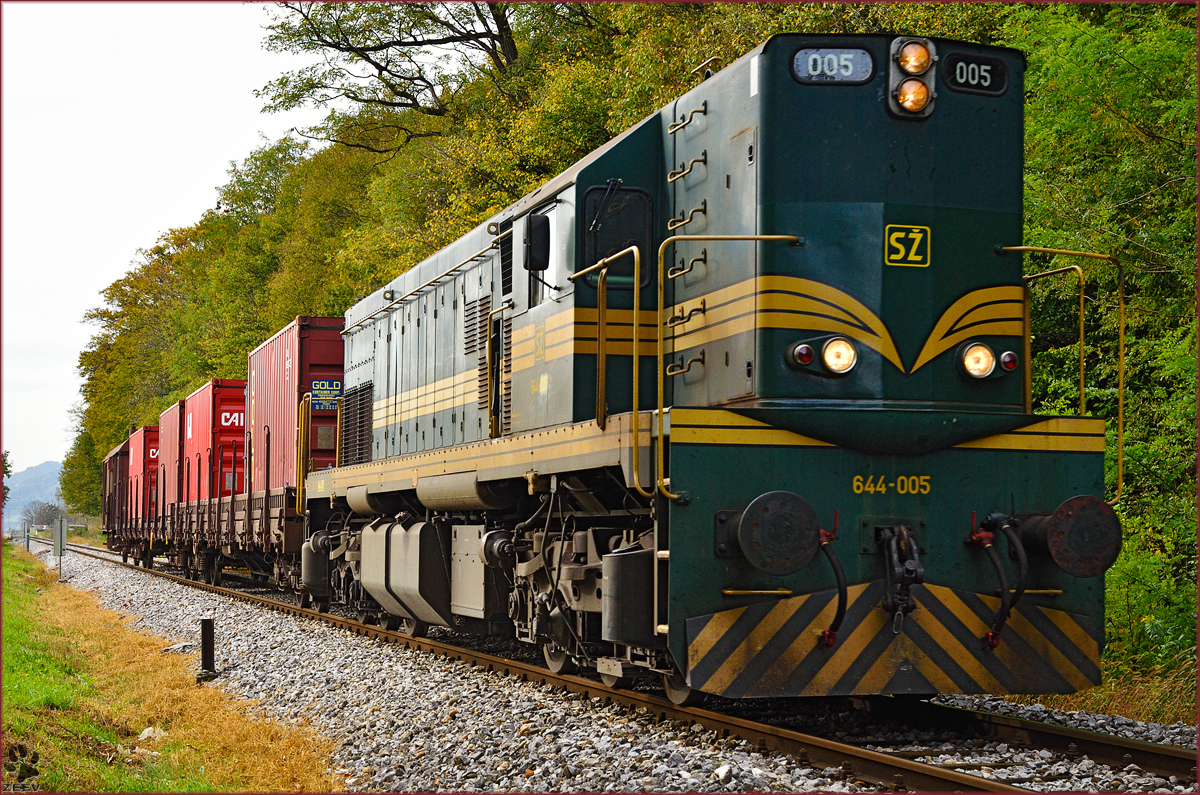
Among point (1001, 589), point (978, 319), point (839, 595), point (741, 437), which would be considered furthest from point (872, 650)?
point (978, 319)

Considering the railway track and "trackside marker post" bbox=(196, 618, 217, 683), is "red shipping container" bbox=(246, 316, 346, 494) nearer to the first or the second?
"trackside marker post" bbox=(196, 618, 217, 683)

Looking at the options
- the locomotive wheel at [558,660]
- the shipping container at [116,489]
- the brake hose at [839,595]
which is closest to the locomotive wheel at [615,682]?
the locomotive wheel at [558,660]

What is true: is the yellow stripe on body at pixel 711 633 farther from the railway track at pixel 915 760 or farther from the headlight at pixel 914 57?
the headlight at pixel 914 57

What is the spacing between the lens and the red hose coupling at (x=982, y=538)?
6062 millimetres

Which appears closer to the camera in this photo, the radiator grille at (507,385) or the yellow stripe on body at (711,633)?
the yellow stripe on body at (711,633)

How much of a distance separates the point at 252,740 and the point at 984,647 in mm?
4503

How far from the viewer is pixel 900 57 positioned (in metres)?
6.44

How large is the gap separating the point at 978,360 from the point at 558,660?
386 centimetres

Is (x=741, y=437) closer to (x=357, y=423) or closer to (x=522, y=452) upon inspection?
(x=522, y=452)

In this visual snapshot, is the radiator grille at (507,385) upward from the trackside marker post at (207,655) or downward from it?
upward

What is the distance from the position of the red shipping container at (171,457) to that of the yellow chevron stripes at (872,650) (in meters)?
22.1

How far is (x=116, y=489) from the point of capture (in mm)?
39281

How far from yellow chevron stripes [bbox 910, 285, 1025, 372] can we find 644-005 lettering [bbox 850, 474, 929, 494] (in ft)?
2.09

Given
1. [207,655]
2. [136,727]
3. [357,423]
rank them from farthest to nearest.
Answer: [357,423]
[207,655]
[136,727]
